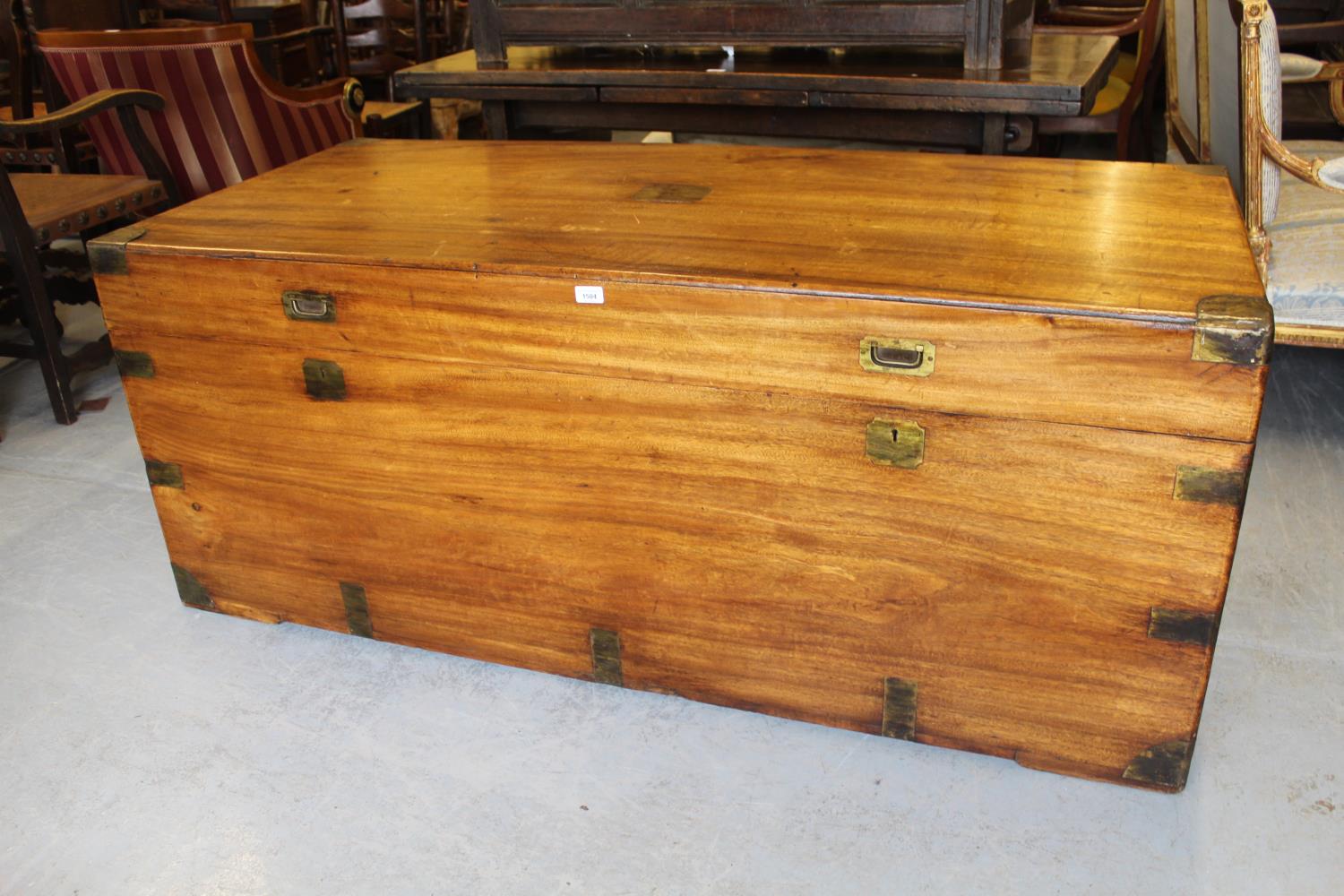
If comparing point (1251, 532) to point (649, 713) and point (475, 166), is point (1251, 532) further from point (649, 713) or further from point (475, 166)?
point (475, 166)

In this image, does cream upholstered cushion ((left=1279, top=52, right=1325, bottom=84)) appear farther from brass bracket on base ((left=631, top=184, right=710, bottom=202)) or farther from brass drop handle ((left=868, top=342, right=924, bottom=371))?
brass drop handle ((left=868, top=342, right=924, bottom=371))

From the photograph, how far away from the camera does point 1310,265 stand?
7.06 ft

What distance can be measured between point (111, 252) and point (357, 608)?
65 centimetres

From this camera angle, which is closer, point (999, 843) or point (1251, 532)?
point (999, 843)

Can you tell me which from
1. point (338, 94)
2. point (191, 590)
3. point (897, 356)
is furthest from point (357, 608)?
point (338, 94)

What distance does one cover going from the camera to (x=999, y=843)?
1.43m

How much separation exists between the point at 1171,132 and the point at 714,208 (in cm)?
196

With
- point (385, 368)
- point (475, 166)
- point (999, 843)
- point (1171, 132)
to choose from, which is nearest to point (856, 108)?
point (475, 166)

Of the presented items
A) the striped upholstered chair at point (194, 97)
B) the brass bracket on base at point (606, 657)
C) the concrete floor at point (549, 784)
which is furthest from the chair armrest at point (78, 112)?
the brass bracket on base at point (606, 657)

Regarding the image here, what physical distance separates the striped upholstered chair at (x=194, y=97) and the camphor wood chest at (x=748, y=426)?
1.20 meters

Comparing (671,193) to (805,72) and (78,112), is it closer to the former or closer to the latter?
(805,72)

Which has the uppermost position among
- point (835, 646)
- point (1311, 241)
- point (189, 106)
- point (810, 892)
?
point (189, 106)

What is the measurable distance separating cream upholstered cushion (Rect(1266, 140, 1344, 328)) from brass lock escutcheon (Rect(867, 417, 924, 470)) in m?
1.15

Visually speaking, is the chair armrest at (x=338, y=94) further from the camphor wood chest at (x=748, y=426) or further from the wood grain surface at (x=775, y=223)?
the camphor wood chest at (x=748, y=426)
